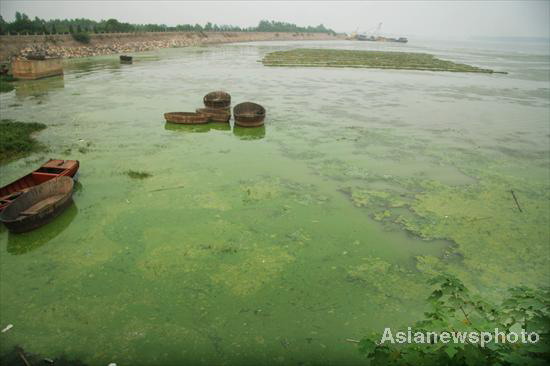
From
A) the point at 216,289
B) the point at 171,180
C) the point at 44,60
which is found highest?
the point at 44,60

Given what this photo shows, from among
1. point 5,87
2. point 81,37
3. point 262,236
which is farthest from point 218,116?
point 81,37

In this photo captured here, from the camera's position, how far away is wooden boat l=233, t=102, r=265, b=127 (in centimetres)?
1628

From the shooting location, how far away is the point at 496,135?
16938mm

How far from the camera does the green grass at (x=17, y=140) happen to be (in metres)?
12.7

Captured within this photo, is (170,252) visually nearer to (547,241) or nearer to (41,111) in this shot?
(547,241)

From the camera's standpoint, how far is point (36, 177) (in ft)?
32.2

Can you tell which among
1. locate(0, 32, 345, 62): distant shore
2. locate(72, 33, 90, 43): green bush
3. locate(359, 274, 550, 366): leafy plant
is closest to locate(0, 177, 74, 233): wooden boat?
locate(359, 274, 550, 366): leafy plant

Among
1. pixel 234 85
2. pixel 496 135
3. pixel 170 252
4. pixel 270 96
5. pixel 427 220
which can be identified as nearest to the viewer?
pixel 170 252

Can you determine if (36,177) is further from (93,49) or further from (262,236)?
(93,49)

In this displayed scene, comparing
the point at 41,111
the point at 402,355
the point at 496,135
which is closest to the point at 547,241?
the point at 402,355

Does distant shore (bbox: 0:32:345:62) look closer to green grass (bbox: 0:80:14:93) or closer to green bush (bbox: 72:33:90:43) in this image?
green bush (bbox: 72:33:90:43)

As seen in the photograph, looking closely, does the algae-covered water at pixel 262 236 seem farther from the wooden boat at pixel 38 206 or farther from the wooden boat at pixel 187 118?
the wooden boat at pixel 187 118

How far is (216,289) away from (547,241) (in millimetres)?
8134

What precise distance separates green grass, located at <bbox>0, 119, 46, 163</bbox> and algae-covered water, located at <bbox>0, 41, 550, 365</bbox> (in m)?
0.61
